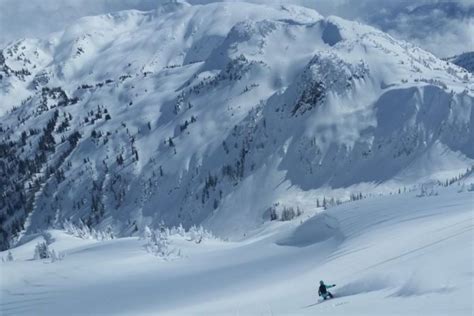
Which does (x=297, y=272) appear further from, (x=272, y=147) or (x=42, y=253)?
(x=272, y=147)

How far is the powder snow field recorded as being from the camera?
18516mm

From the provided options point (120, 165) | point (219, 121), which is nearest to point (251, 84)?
point (219, 121)

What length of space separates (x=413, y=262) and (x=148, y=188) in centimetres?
13444

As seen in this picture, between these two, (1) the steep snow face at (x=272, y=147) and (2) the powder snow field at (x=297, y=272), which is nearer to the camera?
(2) the powder snow field at (x=297, y=272)

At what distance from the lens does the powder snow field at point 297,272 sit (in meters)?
18.5

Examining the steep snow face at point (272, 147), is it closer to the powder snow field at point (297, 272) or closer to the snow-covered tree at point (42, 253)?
the snow-covered tree at point (42, 253)

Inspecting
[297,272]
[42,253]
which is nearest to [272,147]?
[42,253]

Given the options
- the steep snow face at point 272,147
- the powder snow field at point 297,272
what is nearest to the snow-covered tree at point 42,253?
the powder snow field at point 297,272

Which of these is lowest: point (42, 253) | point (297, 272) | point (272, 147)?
point (297, 272)

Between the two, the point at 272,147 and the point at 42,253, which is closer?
the point at 42,253

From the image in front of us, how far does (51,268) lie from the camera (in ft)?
126

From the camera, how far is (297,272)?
32281 millimetres

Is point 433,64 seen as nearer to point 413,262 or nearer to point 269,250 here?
point 269,250

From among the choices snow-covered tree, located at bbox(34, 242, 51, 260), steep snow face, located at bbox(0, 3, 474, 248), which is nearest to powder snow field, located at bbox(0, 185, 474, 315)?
snow-covered tree, located at bbox(34, 242, 51, 260)
